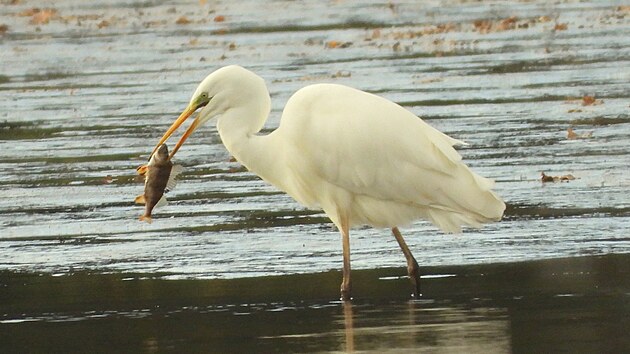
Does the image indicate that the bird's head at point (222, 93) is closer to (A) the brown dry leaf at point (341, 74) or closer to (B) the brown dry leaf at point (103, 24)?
(A) the brown dry leaf at point (341, 74)

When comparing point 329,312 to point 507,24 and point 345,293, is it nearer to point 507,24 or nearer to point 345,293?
point 345,293

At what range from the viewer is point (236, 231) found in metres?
11.8

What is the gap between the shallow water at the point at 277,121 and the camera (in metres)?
11.0

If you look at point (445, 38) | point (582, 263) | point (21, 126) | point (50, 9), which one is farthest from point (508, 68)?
point (50, 9)

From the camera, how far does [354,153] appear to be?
988 centimetres

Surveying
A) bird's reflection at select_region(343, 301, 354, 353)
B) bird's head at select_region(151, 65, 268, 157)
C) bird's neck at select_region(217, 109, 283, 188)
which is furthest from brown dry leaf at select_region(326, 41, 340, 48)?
bird's reflection at select_region(343, 301, 354, 353)

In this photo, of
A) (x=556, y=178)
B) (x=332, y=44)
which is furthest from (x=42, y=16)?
(x=556, y=178)

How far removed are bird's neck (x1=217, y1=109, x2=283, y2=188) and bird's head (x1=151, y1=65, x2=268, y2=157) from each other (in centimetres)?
9

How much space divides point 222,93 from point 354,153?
83 cm

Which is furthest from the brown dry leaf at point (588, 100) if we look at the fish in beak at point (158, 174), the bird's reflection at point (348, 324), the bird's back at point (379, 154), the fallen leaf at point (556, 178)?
the bird's reflection at point (348, 324)

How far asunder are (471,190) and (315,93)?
3.41 ft

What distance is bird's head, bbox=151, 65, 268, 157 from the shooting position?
9.98 metres

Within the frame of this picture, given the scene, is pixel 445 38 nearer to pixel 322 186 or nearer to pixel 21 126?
pixel 21 126

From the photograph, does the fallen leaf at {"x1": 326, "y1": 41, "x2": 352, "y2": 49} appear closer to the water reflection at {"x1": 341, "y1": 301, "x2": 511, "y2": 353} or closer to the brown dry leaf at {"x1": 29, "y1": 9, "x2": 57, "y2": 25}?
the brown dry leaf at {"x1": 29, "y1": 9, "x2": 57, "y2": 25}
